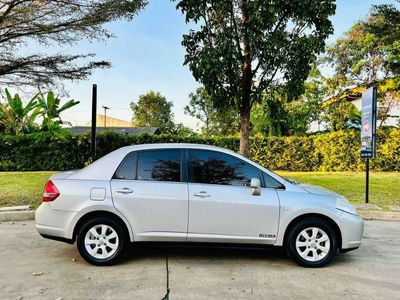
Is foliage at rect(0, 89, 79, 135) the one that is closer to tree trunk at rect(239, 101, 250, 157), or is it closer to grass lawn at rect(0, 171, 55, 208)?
grass lawn at rect(0, 171, 55, 208)

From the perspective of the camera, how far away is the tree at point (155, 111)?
162ft

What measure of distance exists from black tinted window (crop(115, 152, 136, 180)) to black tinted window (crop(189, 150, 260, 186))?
2.56 feet

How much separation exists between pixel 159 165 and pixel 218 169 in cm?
81

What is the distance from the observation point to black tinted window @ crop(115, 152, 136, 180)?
5.25 metres

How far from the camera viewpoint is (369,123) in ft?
32.2

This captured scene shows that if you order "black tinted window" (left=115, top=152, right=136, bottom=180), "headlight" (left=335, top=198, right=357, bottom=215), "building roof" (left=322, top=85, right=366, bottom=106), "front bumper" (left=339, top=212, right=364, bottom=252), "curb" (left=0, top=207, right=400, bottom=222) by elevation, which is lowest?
"curb" (left=0, top=207, right=400, bottom=222)

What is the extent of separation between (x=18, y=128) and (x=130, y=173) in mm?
19074

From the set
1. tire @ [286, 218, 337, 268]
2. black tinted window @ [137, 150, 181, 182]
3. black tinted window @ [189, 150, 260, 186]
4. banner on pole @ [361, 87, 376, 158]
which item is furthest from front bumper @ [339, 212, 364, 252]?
banner on pole @ [361, 87, 376, 158]

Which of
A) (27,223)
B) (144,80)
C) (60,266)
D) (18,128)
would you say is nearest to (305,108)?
(144,80)

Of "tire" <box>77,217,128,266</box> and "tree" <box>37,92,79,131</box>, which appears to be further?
"tree" <box>37,92,79,131</box>

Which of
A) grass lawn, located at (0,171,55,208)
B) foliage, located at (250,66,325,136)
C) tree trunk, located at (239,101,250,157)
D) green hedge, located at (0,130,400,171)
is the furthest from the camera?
foliage, located at (250,66,325,136)

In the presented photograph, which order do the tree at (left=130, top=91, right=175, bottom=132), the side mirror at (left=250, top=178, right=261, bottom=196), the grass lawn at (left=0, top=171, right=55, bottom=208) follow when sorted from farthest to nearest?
the tree at (left=130, top=91, right=175, bottom=132), the grass lawn at (left=0, top=171, right=55, bottom=208), the side mirror at (left=250, top=178, right=261, bottom=196)

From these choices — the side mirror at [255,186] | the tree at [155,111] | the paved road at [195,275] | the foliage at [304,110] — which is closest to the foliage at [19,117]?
the foliage at [304,110]

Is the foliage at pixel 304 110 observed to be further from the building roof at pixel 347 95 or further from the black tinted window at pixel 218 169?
the black tinted window at pixel 218 169
